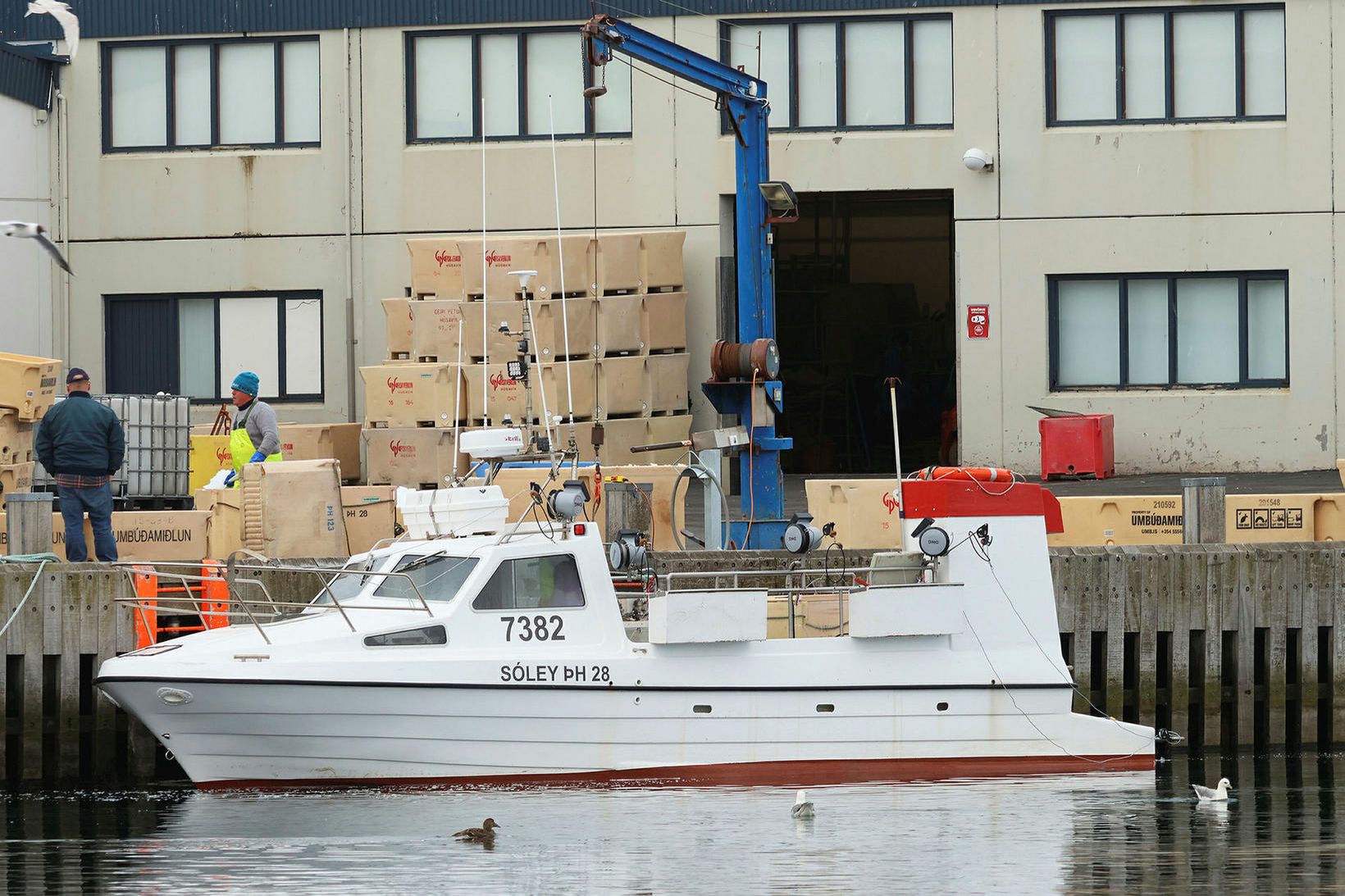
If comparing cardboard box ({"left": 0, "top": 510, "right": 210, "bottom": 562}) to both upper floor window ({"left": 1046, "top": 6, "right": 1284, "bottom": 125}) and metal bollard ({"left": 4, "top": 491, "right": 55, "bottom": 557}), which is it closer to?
metal bollard ({"left": 4, "top": 491, "right": 55, "bottom": 557})

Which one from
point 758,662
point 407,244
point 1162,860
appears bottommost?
point 1162,860

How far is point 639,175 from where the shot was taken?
21688 millimetres

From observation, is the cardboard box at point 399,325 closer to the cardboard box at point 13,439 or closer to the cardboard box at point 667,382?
the cardboard box at point 667,382

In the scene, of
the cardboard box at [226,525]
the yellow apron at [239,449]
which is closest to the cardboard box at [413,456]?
the yellow apron at [239,449]

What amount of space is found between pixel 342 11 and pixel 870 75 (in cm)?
647

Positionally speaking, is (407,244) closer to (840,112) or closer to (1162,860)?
(840,112)

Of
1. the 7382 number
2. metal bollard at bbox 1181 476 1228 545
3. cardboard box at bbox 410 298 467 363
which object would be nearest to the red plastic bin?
metal bollard at bbox 1181 476 1228 545

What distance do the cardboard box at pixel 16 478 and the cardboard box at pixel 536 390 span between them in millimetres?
4685

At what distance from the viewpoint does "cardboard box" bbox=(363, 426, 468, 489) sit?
1942 centimetres

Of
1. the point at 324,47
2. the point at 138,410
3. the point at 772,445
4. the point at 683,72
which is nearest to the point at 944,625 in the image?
the point at 772,445

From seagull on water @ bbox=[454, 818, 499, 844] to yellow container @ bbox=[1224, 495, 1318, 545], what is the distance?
6820 mm

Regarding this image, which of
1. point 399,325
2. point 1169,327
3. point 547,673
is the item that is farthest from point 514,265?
point 547,673

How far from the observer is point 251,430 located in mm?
15727

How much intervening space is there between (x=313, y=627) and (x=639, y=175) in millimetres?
11044
